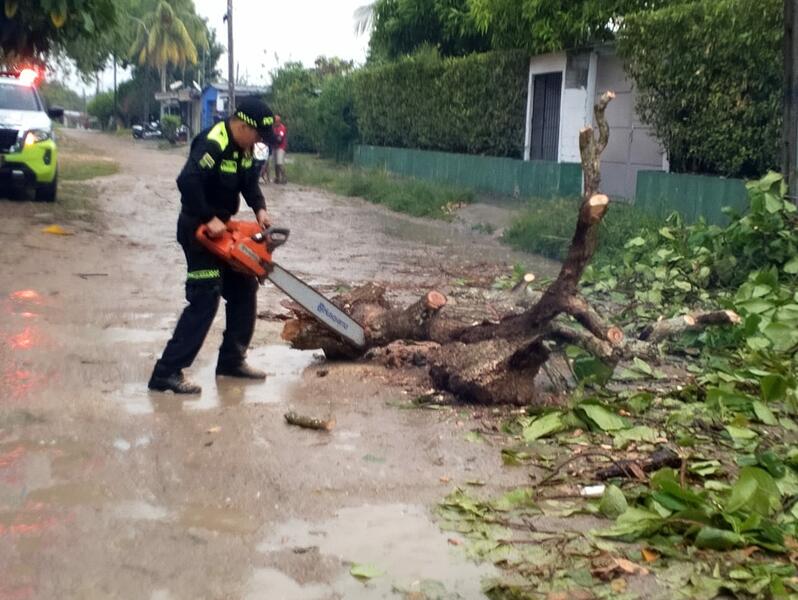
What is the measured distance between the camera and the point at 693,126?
45.3ft

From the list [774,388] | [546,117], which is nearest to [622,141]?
[546,117]

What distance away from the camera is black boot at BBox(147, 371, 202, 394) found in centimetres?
638

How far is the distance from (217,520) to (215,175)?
2.44m

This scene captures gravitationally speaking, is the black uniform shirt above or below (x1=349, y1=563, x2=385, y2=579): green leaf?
above

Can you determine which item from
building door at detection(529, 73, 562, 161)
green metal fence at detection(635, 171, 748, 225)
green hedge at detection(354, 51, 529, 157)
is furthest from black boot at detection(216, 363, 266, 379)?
green hedge at detection(354, 51, 529, 157)

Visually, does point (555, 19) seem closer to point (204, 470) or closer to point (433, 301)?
point (433, 301)

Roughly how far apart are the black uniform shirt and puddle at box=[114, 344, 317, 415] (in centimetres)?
102

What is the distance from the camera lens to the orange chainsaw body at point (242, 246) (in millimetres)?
6180

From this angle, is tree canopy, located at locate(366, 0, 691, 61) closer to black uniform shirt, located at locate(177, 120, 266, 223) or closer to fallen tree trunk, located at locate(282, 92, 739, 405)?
fallen tree trunk, located at locate(282, 92, 739, 405)

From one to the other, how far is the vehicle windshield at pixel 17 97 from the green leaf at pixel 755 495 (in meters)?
14.5

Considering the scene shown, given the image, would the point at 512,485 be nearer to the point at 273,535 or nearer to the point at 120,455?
the point at 273,535

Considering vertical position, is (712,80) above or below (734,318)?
above

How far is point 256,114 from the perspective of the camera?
619 centimetres

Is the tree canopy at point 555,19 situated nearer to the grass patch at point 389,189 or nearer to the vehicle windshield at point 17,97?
the grass patch at point 389,189
